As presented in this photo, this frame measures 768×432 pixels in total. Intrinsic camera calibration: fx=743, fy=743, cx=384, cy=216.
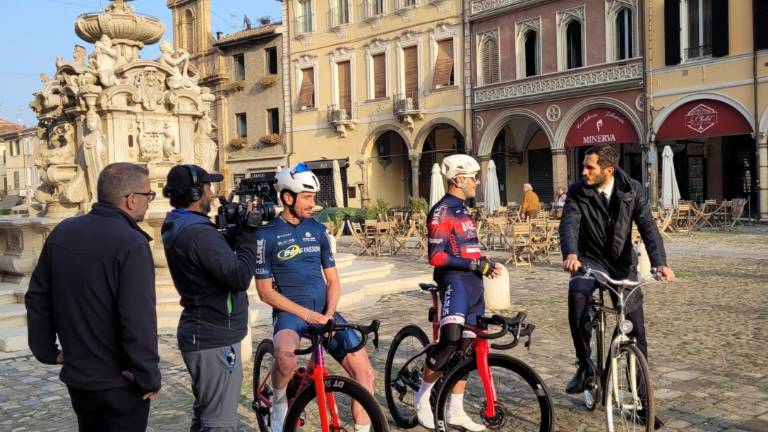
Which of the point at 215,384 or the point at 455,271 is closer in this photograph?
the point at 215,384

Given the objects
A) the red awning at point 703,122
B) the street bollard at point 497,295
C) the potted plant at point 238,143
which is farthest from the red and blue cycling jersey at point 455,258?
the potted plant at point 238,143

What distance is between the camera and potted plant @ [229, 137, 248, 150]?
38156mm

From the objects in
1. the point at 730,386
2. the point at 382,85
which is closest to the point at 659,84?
the point at 382,85

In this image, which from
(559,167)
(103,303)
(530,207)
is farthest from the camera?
(559,167)

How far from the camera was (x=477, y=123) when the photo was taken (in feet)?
97.3

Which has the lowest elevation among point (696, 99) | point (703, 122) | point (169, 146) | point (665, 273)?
point (665, 273)

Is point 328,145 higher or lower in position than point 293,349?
higher

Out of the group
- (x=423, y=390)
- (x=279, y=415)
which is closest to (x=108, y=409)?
(x=279, y=415)

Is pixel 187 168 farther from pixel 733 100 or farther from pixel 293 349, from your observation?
pixel 733 100

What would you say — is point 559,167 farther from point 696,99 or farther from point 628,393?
point 628,393

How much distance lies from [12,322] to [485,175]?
22552 mm

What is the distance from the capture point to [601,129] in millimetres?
26000

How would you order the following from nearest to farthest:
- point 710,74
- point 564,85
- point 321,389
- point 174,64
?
1. point 321,389
2. point 174,64
3. point 710,74
4. point 564,85

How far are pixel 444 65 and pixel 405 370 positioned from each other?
26.9m
